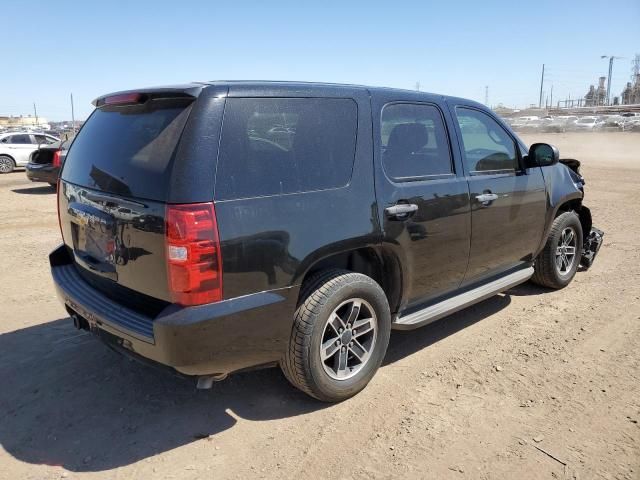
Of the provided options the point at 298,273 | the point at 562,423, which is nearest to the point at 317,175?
the point at 298,273

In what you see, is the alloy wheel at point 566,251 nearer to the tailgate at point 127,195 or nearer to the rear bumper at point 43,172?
the tailgate at point 127,195

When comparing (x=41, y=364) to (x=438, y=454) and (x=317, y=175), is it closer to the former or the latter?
(x=317, y=175)

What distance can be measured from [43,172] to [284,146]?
12272mm

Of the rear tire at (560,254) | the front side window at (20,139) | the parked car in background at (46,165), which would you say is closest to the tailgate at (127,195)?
the rear tire at (560,254)

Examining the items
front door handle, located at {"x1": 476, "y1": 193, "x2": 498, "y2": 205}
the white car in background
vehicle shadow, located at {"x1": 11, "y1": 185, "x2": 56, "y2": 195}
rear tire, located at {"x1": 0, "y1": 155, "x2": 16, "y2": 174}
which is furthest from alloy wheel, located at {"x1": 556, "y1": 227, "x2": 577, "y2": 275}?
rear tire, located at {"x1": 0, "y1": 155, "x2": 16, "y2": 174}

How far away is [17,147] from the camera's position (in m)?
19.3

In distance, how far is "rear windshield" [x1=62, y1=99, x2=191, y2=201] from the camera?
8.63ft

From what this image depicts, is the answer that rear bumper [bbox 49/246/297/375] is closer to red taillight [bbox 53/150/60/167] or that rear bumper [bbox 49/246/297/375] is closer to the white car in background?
red taillight [bbox 53/150/60/167]

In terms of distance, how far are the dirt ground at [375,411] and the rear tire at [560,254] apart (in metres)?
0.53

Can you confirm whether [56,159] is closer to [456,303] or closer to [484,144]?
[484,144]

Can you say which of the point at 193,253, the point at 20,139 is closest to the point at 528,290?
the point at 193,253

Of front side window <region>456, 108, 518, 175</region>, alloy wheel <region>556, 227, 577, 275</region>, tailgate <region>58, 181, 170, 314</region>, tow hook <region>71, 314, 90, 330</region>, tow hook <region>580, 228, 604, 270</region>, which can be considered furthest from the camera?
tow hook <region>580, 228, 604, 270</region>

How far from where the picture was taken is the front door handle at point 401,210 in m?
3.31

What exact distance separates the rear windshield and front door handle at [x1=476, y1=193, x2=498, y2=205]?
93.4 inches
